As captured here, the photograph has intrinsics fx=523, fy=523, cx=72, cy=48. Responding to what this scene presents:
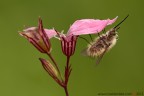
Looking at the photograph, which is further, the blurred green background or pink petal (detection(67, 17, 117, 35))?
the blurred green background

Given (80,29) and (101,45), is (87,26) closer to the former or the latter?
(80,29)

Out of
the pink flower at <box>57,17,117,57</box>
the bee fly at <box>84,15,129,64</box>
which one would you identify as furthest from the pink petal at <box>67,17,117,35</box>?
the bee fly at <box>84,15,129,64</box>

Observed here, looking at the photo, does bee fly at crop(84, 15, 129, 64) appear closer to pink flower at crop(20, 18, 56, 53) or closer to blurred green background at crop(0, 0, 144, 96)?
pink flower at crop(20, 18, 56, 53)

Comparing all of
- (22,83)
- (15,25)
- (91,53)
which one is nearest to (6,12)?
(15,25)

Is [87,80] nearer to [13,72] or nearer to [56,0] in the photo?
[13,72]

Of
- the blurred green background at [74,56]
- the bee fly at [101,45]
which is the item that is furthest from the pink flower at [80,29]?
the blurred green background at [74,56]

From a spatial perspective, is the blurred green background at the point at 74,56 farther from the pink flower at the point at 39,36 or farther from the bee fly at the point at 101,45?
the pink flower at the point at 39,36

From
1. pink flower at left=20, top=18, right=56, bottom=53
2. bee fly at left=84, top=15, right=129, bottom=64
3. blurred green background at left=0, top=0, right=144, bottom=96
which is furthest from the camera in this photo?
blurred green background at left=0, top=0, right=144, bottom=96
